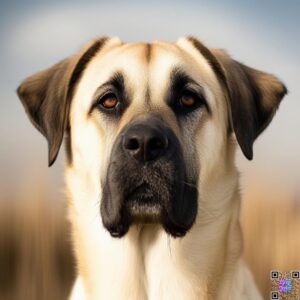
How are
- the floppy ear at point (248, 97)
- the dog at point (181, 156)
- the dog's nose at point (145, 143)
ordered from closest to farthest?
the dog's nose at point (145, 143) < the dog at point (181, 156) < the floppy ear at point (248, 97)

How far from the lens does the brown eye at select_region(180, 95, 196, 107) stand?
111 inches

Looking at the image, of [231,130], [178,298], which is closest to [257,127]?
[231,130]

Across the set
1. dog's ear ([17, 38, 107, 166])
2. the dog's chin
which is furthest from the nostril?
dog's ear ([17, 38, 107, 166])

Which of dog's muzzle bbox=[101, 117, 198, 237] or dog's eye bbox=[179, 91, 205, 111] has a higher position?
dog's eye bbox=[179, 91, 205, 111]

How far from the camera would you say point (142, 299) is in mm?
2746

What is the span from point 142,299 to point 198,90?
34.2 inches

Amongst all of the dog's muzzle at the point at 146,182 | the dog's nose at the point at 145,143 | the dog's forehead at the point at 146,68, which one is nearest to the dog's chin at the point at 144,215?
the dog's muzzle at the point at 146,182

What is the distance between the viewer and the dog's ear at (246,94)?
2875mm

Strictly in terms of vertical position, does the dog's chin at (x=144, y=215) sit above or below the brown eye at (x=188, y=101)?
below

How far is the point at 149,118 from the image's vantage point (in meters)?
2.61

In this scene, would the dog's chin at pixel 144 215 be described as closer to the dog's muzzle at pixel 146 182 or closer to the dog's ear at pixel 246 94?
the dog's muzzle at pixel 146 182

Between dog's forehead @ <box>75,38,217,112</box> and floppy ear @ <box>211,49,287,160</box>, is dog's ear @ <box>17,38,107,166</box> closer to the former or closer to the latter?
dog's forehead @ <box>75,38,217,112</box>

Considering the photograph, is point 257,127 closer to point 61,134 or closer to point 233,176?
point 233,176

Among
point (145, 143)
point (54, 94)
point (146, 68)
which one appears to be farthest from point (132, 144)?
point (54, 94)
